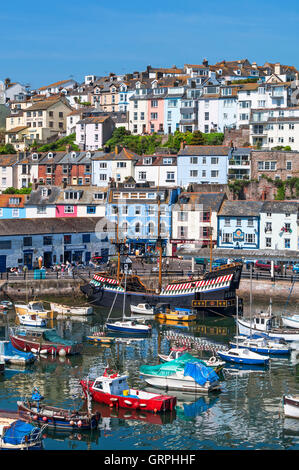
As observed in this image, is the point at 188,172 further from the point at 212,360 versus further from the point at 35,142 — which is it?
the point at 212,360

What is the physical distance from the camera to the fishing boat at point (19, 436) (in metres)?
26.6

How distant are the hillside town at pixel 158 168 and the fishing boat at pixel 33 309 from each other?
37.5 feet

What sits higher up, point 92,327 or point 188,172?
point 188,172

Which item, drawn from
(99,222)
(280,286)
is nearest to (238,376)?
(280,286)

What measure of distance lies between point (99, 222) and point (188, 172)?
17.6 metres

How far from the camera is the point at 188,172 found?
87.4 metres

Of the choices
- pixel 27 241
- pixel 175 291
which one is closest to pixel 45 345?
pixel 175 291

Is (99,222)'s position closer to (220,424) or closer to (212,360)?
(212,360)

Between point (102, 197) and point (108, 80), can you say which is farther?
point (108, 80)

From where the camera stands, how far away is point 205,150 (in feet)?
287

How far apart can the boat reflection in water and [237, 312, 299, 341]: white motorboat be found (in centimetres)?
1418
